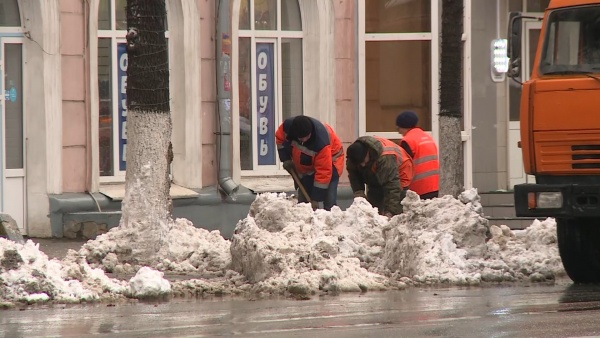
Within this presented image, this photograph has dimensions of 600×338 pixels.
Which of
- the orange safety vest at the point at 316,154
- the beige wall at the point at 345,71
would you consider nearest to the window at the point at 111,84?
the beige wall at the point at 345,71

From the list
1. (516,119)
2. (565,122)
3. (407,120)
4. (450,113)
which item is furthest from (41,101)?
(516,119)

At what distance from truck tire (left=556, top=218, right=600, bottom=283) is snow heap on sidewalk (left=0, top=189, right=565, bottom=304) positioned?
0.51 m

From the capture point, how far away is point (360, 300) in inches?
419

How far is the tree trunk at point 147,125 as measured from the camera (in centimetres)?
1291

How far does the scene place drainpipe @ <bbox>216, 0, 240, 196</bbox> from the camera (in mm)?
17719

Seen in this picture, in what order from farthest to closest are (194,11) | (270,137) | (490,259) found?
1. (270,137)
2. (194,11)
3. (490,259)

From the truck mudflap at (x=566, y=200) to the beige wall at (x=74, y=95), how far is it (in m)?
7.02

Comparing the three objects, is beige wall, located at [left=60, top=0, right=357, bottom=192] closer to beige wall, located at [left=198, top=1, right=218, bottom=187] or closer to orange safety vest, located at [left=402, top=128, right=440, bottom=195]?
beige wall, located at [left=198, top=1, right=218, bottom=187]

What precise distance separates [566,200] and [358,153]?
333cm

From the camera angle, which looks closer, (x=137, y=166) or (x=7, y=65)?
(x=137, y=166)

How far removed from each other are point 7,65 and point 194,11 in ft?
8.36

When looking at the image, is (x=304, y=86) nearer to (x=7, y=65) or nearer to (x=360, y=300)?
(x=7, y=65)

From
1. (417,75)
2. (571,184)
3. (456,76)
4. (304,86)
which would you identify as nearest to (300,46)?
(304,86)

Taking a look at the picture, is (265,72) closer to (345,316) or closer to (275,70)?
(275,70)
